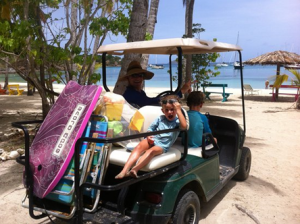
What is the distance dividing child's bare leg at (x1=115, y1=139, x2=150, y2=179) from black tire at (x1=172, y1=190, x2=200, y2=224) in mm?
561

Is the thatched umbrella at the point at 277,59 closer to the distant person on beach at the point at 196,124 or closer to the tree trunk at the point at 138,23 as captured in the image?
the tree trunk at the point at 138,23

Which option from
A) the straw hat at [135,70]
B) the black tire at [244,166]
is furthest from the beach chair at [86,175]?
the black tire at [244,166]

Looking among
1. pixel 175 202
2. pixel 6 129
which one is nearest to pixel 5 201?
pixel 175 202

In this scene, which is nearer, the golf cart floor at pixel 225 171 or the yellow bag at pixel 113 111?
the yellow bag at pixel 113 111

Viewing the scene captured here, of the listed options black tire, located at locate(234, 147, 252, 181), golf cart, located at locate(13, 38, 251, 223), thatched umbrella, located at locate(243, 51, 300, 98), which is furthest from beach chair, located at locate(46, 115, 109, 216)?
thatched umbrella, located at locate(243, 51, 300, 98)

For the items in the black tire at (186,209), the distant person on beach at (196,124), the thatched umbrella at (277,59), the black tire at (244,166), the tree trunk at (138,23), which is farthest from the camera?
the thatched umbrella at (277,59)

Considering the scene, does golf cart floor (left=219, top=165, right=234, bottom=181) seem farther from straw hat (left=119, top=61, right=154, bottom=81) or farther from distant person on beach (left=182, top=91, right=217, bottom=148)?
straw hat (left=119, top=61, right=154, bottom=81)

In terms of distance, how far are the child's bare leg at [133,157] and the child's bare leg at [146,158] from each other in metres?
0.05

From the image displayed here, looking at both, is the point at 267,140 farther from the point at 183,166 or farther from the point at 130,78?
the point at 183,166

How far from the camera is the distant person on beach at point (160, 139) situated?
96.2 inches

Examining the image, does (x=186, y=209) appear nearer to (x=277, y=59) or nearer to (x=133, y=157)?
(x=133, y=157)

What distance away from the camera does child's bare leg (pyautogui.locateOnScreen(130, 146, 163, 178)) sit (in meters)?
2.32

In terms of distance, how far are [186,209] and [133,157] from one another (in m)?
0.71

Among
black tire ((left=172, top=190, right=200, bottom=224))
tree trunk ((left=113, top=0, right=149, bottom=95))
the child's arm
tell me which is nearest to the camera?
black tire ((left=172, top=190, right=200, bottom=224))
